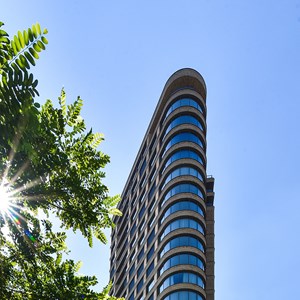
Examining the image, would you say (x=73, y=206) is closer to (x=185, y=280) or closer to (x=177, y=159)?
(x=185, y=280)

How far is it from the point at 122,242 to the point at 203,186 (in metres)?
26.5

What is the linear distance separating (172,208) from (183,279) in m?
8.53

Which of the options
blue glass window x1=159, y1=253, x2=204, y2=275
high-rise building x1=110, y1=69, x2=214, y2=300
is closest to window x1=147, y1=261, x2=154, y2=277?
high-rise building x1=110, y1=69, x2=214, y2=300

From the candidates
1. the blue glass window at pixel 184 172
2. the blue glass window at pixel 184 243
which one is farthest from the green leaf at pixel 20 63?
the blue glass window at pixel 184 172

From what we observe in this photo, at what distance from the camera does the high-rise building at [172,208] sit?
171ft

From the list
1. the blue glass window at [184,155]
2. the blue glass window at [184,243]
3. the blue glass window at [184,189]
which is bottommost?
the blue glass window at [184,243]

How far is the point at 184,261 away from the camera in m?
51.4

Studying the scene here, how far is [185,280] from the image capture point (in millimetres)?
50469

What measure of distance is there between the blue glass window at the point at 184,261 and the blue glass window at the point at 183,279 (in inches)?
43.4

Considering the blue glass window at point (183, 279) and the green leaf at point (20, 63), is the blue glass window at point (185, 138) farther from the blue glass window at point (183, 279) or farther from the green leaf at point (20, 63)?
the green leaf at point (20, 63)

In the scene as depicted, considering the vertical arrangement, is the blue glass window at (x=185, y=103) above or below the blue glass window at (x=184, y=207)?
above

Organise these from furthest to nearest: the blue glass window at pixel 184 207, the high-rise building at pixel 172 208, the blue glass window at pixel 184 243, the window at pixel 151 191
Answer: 1. the window at pixel 151 191
2. the blue glass window at pixel 184 207
3. the blue glass window at pixel 184 243
4. the high-rise building at pixel 172 208

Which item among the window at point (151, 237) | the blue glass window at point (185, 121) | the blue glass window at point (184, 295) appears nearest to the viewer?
the blue glass window at point (184, 295)

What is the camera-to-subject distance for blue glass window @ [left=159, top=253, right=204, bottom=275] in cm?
5144
